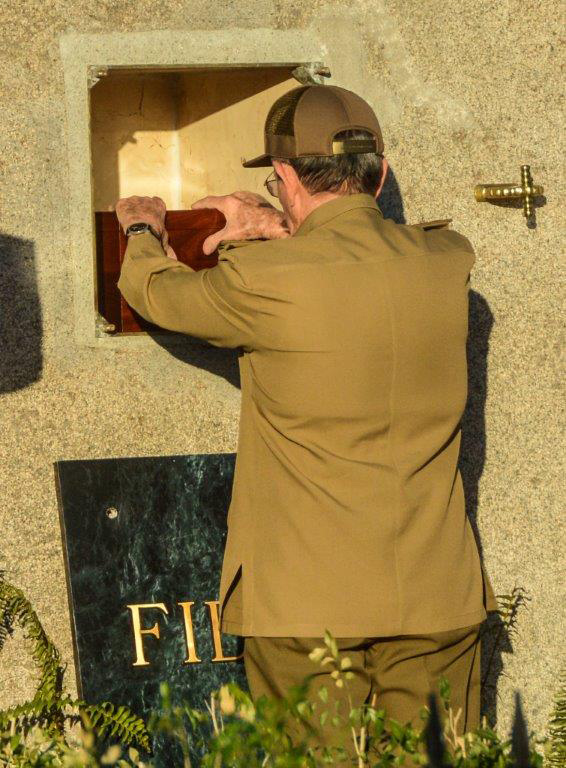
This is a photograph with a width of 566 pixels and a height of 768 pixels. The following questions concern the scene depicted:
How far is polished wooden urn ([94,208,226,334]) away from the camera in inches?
166

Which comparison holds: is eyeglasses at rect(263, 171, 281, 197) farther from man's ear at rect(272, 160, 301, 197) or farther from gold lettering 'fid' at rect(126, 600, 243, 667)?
gold lettering 'fid' at rect(126, 600, 243, 667)

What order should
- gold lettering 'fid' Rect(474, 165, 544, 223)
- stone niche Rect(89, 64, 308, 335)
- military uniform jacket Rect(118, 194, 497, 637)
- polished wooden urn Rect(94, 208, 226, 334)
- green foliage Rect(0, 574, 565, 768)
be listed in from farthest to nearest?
stone niche Rect(89, 64, 308, 335)
gold lettering 'fid' Rect(474, 165, 544, 223)
polished wooden urn Rect(94, 208, 226, 334)
military uniform jacket Rect(118, 194, 497, 637)
green foliage Rect(0, 574, 565, 768)

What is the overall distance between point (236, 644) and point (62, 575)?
583mm

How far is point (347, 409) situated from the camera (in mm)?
3383

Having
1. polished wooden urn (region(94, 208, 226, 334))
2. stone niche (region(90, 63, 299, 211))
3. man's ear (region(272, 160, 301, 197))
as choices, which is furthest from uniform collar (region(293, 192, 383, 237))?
stone niche (region(90, 63, 299, 211))

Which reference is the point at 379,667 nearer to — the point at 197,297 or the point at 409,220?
the point at 197,297

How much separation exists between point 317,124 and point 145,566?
148 cm

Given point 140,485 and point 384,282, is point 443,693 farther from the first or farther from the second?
point 140,485

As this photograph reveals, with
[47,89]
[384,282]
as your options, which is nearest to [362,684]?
[384,282]

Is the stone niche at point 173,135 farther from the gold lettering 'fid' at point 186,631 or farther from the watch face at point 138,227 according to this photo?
the gold lettering 'fid' at point 186,631

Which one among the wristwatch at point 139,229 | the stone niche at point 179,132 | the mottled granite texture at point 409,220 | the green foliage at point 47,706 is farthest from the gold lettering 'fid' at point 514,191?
the green foliage at point 47,706

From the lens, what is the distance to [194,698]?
412cm

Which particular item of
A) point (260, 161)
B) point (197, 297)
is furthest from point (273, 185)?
point (197, 297)

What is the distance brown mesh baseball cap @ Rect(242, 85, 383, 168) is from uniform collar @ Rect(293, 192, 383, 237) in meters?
Result: 0.12
